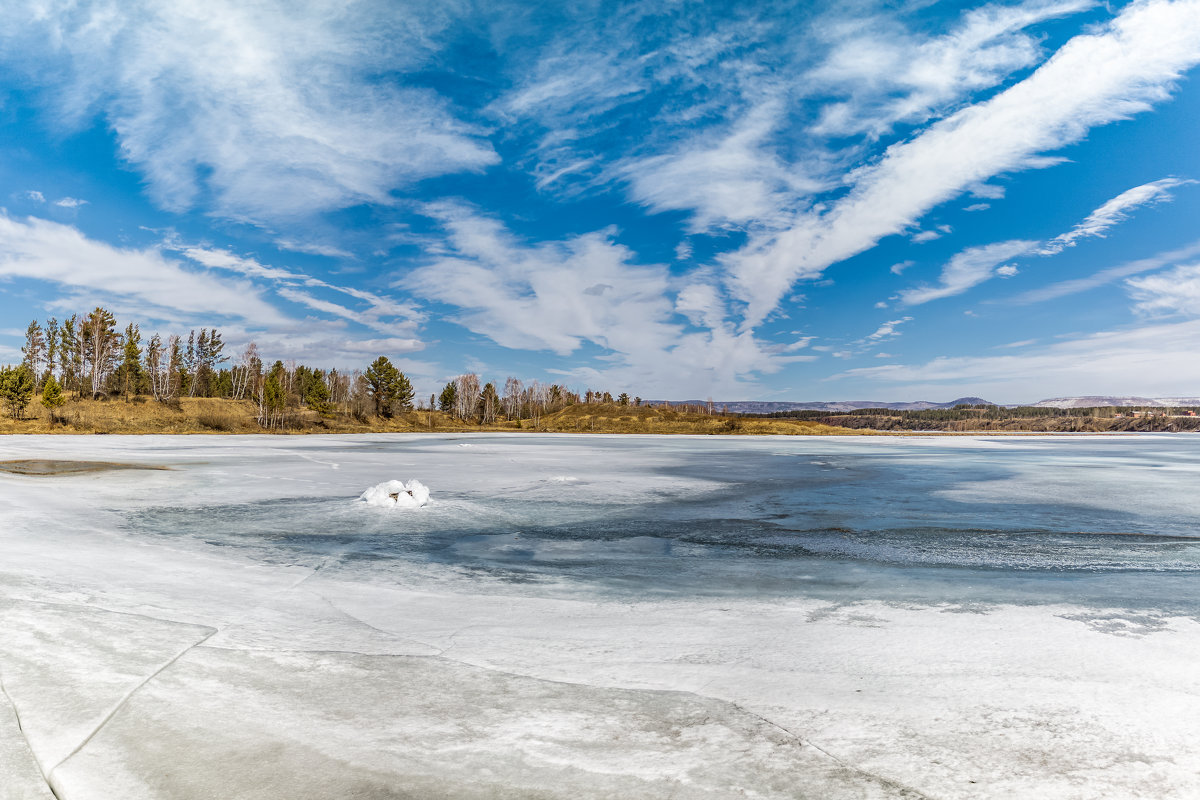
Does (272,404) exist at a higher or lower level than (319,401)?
lower

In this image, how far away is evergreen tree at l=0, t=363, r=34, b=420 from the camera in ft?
187

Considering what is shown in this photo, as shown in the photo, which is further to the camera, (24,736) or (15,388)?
(15,388)

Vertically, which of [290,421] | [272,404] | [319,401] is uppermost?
[319,401]

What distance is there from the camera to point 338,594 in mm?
5883

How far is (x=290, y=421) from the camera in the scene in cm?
7538

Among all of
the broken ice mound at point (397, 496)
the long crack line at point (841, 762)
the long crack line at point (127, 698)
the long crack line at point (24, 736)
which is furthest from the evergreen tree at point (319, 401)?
the long crack line at point (841, 762)

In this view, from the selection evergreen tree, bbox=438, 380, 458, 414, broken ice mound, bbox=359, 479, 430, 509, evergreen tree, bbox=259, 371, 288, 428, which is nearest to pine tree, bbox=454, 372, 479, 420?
evergreen tree, bbox=438, 380, 458, 414

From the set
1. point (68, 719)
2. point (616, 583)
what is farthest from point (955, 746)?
point (68, 719)

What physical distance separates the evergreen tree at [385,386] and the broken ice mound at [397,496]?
81.2 meters

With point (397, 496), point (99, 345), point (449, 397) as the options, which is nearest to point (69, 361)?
point (99, 345)

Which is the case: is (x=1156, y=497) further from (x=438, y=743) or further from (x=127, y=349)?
(x=127, y=349)

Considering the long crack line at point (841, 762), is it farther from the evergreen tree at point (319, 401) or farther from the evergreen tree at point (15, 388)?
the evergreen tree at point (319, 401)

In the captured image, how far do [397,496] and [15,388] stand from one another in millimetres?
67585

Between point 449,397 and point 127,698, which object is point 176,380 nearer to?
point 449,397
